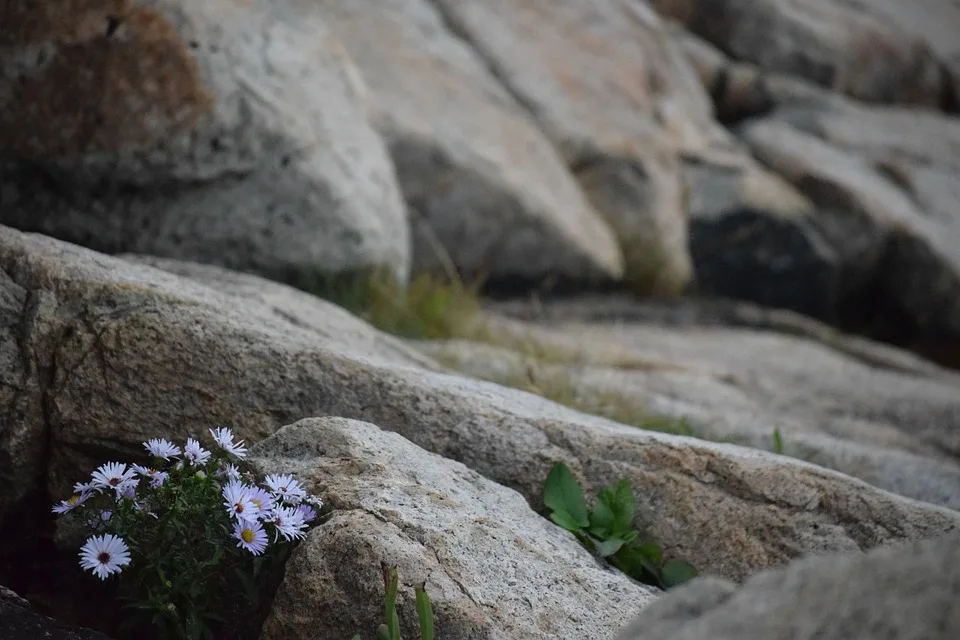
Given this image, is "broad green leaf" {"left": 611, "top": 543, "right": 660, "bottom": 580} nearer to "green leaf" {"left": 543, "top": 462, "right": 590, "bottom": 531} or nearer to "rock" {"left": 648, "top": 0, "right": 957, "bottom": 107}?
"green leaf" {"left": 543, "top": 462, "right": 590, "bottom": 531}

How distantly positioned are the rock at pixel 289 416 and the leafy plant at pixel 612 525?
0.07 m

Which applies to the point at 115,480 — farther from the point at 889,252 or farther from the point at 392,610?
the point at 889,252

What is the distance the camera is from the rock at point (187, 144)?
3.72 m

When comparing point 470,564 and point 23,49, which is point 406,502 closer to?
point 470,564

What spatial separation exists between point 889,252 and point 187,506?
693 cm

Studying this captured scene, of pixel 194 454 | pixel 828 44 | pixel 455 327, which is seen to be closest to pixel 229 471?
pixel 194 454

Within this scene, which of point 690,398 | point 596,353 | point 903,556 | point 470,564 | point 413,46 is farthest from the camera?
point 413,46

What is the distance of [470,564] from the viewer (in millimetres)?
2117

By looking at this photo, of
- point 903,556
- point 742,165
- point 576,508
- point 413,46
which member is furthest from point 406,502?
point 742,165

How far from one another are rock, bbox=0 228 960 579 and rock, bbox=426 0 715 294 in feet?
14.0

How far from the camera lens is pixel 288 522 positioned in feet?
6.62

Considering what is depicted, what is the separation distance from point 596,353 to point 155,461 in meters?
3.29

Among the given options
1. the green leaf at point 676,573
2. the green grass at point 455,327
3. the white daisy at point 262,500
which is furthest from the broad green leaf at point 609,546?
the green grass at point 455,327

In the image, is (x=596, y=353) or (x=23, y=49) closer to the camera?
(x=23, y=49)
